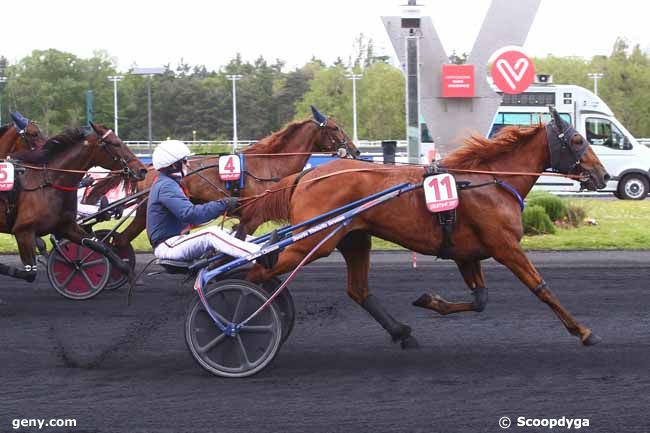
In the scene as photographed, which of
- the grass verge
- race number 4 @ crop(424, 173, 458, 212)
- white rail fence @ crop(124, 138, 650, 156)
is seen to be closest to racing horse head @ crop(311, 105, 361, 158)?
the grass verge

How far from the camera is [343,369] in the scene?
20.5ft

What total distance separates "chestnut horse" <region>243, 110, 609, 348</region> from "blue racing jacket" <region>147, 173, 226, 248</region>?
0.57 metres

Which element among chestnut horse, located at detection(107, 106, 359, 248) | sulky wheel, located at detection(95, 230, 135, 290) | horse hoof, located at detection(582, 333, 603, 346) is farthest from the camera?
chestnut horse, located at detection(107, 106, 359, 248)

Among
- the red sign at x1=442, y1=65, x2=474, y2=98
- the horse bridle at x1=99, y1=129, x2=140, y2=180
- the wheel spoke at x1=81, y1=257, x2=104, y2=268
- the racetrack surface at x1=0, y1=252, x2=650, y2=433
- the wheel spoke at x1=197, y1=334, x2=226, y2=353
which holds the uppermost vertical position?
the red sign at x1=442, y1=65, x2=474, y2=98

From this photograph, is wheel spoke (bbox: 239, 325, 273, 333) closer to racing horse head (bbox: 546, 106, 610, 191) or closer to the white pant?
the white pant

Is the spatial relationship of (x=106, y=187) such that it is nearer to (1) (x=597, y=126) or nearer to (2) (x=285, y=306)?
(2) (x=285, y=306)

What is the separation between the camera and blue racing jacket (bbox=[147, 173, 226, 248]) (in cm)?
601

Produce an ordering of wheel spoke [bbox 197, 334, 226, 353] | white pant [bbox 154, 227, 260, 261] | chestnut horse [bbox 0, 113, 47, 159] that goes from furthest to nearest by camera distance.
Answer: chestnut horse [bbox 0, 113, 47, 159], white pant [bbox 154, 227, 260, 261], wheel spoke [bbox 197, 334, 226, 353]

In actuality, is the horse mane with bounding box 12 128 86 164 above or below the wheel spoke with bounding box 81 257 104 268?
→ above

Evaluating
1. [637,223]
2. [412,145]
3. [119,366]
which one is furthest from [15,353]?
[637,223]

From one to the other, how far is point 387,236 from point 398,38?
25.7 feet

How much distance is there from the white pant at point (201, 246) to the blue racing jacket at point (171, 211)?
0.30ft

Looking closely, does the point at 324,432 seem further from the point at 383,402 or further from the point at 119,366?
the point at 119,366

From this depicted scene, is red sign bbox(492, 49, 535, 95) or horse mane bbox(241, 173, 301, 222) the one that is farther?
red sign bbox(492, 49, 535, 95)
